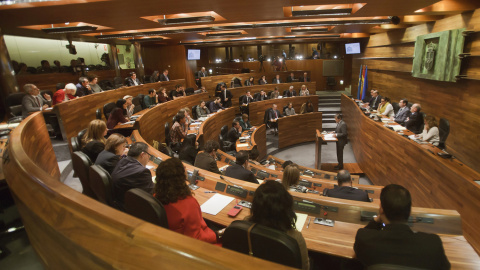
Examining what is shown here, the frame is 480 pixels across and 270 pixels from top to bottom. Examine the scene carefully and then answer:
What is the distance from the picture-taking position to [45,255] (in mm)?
1038

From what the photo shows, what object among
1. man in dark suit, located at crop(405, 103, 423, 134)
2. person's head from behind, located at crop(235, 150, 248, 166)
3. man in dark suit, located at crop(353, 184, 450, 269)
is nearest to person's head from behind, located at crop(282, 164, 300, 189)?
person's head from behind, located at crop(235, 150, 248, 166)

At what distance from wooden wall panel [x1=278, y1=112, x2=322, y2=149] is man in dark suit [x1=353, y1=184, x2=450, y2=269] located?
22.2 ft

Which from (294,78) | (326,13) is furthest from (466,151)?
(294,78)

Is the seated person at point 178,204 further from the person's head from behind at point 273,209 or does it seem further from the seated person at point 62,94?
the seated person at point 62,94

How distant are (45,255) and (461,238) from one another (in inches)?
101

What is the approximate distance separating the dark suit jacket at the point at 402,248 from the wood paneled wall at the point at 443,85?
4855 mm

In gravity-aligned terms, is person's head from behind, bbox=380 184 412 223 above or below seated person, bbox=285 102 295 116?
above

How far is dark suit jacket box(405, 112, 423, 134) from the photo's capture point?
599 centimetres

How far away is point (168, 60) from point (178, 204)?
36.8ft

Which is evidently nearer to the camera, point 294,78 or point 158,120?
point 158,120

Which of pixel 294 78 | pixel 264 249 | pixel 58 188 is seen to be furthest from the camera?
pixel 294 78

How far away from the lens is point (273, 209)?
1.40 metres

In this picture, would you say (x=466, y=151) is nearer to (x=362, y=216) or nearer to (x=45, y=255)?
(x=362, y=216)

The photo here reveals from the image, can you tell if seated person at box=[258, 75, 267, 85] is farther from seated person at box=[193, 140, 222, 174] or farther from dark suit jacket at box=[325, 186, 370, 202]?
dark suit jacket at box=[325, 186, 370, 202]
